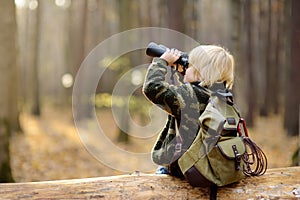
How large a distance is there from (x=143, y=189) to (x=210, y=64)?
1.09 metres

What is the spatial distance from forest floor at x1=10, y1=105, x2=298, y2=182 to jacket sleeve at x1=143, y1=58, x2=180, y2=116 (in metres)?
5.97

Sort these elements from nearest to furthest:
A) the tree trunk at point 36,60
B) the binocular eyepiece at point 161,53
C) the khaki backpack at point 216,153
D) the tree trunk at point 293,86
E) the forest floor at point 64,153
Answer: the khaki backpack at point 216,153, the binocular eyepiece at point 161,53, the forest floor at point 64,153, the tree trunk at point 293,86, the tree trunk at point 36,60

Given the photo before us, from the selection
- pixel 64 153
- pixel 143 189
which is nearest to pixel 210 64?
Result: pixel 143 189

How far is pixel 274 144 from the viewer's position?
48.6 ft

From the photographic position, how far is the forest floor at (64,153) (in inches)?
397

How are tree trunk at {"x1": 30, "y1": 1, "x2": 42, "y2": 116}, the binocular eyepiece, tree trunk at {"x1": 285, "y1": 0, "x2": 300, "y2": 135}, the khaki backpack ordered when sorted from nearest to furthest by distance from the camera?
the khaki backpack, the binocular eyepiece, tree trunk at {"x1": 285, "y1": 0, "x2": 300, "y2": 135}, tree trunk at {"x1": 30, "y1": 1, "x2": 42, "y2": 116}

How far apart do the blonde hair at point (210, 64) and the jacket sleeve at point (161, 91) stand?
23 cm

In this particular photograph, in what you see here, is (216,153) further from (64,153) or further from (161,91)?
(64,153)

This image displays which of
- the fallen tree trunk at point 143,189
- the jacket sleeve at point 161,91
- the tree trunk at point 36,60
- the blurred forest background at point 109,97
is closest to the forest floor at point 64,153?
the blurred forest background at point 109,97

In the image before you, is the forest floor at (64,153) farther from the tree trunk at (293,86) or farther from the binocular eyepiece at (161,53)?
the binocular eyepiece at (161,53)

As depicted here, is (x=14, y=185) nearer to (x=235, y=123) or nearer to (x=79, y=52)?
(x=235, y=123)

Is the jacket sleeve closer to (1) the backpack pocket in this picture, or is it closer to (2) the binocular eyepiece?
(2) the binocular eyepiece

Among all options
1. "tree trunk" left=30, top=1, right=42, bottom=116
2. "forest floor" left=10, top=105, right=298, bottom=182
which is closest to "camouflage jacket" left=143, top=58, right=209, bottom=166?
"forest floor" left=10, top=105, right=298, bottom=182

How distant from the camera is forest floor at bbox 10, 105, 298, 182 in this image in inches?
397
